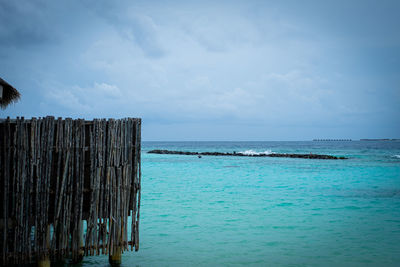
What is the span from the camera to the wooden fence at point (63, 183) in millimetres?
5156

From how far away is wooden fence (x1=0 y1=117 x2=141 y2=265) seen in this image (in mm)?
5156

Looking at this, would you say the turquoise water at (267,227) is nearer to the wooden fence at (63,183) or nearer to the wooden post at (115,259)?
the wooden post at (115,259)

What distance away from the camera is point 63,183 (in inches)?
211

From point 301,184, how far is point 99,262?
53.9 ft

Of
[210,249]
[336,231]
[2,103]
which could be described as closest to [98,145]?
[2,103]

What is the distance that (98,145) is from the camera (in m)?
5.48

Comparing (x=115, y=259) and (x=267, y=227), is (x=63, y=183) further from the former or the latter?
(x=267, y=227)

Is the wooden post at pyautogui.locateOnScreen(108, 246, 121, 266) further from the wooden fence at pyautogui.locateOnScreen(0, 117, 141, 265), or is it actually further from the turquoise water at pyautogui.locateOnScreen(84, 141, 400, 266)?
the wooden fence at pyautogui.locateOnScreen(0, 117, 141, 265)

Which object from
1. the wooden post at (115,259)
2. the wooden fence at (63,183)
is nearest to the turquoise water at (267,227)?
the wooden post at (115,259)

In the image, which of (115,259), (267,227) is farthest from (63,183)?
(267,227)

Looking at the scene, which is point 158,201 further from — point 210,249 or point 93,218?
point 93,218

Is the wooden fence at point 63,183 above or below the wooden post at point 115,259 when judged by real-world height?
above

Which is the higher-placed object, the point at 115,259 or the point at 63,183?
the point at 63,183

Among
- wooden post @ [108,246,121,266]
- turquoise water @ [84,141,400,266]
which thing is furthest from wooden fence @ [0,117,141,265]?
turquoise water @ [84,141,400,266]
